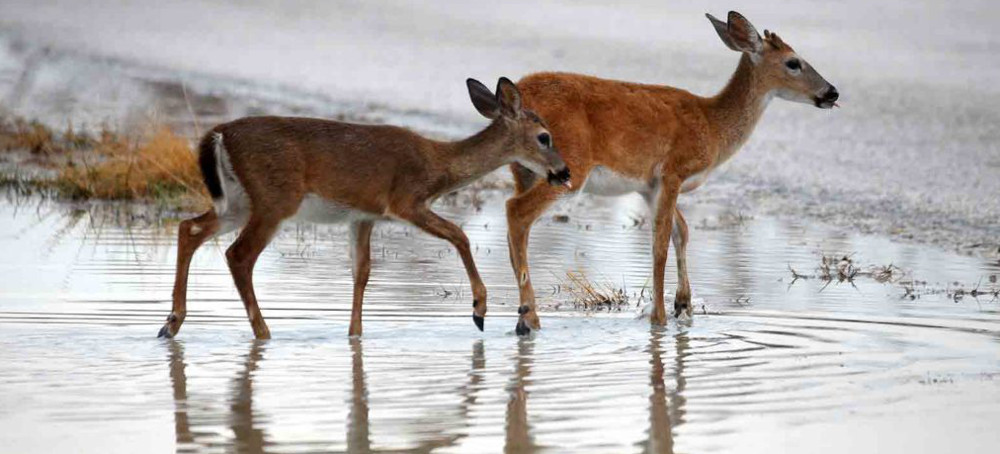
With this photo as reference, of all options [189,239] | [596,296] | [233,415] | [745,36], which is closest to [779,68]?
[745,36]

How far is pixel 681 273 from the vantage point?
1184 centimetres

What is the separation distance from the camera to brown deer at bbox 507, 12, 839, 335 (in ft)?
37.2

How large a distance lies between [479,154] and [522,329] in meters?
1.24

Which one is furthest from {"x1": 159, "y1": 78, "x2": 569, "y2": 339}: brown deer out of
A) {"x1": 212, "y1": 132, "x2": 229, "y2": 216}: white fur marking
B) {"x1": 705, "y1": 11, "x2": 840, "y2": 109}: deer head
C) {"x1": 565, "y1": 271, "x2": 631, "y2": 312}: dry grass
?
{"x1": 705, "y1": 11, "x2": 840, "y2": 109}: deer head

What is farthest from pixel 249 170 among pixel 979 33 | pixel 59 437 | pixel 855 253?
pixel 979 33

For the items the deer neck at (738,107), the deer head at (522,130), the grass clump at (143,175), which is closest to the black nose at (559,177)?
the deer head at (522,130)

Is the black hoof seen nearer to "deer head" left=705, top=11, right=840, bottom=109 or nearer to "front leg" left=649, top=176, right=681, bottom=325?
"front leg" left=649, top=176, right=681, bottom=325

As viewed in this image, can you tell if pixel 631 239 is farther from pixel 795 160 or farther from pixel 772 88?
pixel 795 160

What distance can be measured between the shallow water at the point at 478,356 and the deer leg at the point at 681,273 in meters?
0.13

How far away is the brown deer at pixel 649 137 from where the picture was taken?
11.3 meters

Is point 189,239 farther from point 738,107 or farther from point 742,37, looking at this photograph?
point 742,37

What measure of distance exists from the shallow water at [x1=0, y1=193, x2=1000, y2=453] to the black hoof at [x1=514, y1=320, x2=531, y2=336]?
0.26 ft

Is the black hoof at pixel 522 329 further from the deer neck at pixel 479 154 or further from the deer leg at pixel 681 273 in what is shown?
the deer leg at pixel 681 273

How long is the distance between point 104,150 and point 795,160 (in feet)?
22.9
